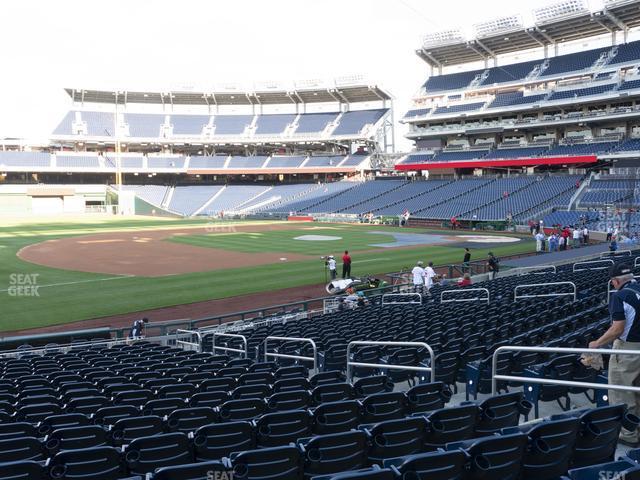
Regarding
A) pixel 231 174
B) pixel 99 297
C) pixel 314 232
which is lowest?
pixel 99 297

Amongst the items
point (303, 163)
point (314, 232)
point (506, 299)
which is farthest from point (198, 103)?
point (506, 299)

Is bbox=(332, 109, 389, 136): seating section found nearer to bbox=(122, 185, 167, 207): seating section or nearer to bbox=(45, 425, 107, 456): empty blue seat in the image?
bbox=(122, 185, 167, 207): seating section

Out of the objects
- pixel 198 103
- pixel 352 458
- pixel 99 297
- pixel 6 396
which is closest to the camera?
pixel 352 458

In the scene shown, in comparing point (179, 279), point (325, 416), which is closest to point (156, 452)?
point (325, 416)

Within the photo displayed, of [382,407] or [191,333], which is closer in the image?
[382,407]

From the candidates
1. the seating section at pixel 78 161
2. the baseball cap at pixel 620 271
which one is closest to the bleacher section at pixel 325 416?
the baseball cap at pixel 620 271

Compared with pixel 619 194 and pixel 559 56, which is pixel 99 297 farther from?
pixel 559 56

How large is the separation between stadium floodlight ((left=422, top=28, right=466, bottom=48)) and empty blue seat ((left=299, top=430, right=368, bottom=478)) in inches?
2999

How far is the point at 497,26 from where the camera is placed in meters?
68.4

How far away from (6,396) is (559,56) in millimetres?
73591

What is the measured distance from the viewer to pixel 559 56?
67.7m

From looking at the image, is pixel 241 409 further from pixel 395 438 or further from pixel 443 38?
pixel 443 38

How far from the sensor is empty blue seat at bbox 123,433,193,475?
4355 mm

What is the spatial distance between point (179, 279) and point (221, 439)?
991 inches
